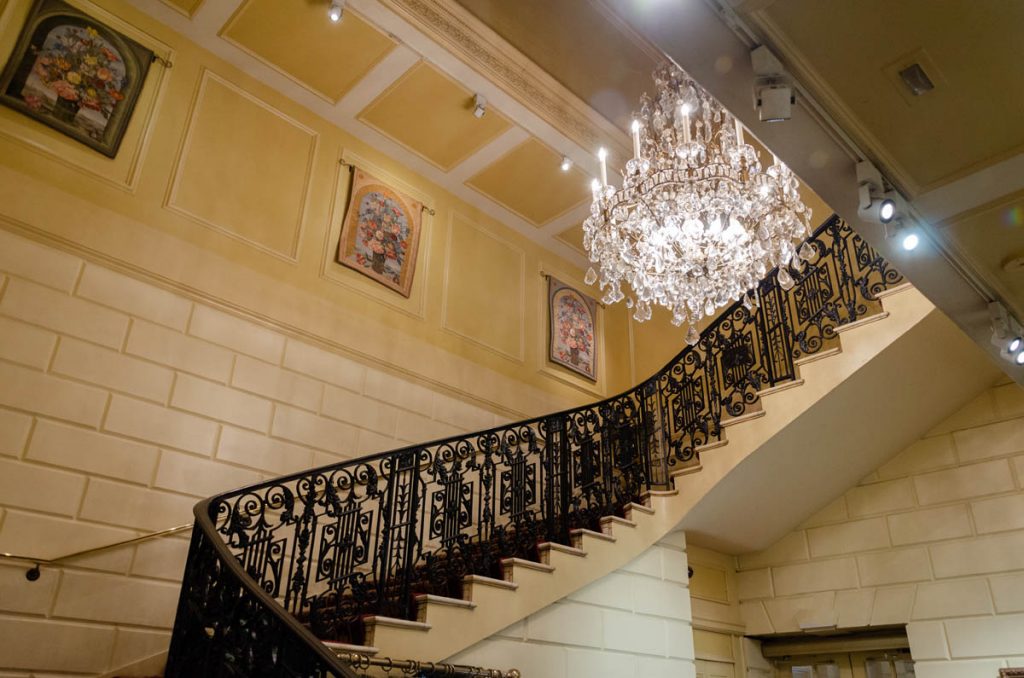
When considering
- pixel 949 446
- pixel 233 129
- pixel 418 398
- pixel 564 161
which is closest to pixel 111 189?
pixel 233 129

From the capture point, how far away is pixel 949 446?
586cm

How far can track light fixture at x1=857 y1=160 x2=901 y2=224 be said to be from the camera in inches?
113

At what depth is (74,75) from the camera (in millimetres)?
4980

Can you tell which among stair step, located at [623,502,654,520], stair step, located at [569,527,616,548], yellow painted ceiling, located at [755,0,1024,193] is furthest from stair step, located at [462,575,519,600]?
yellow painted ceiling, located at [755,0,1024,193]

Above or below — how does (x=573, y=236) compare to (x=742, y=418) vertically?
above

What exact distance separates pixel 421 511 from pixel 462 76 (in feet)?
12.0

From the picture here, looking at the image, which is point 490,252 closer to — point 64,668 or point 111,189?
point 111,189

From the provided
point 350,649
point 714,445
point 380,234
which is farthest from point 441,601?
point 380,234

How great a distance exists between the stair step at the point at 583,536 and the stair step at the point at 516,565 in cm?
45

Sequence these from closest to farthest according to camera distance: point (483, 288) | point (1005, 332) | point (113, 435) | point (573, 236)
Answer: point (1005, 332) → point (113, 435) → point (483, 288) → point (573, 236)

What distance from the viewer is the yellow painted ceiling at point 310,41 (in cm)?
571

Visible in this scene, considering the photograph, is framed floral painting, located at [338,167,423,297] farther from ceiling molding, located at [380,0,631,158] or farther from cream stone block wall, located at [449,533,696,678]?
cream stone block wall, located at [449,533,696,678]

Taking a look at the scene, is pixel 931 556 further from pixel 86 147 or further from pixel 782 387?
pixel 86 147

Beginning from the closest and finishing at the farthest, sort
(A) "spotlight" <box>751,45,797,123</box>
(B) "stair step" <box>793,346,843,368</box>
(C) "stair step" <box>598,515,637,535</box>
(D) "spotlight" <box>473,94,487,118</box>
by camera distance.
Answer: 1. (A) "spotlight" <box>751,45,797,123</box>
2. (B) "stair step" <box>793,346,843,368</box>
3. (C) "stair step" <box>598,515,637,535</box>
4. (D) "spotlight" <box>473,94,487,118</box>
